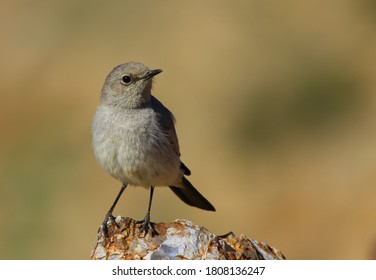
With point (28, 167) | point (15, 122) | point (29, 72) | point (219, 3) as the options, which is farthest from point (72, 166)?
point (219, 3)

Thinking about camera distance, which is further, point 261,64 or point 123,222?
point 261,64

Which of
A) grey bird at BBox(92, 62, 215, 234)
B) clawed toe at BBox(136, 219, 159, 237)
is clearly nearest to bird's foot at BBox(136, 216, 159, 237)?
clawed toe at BBox(136, 219, 159, 237)

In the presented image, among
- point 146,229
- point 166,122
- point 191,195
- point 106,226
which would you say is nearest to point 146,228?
point 146,229

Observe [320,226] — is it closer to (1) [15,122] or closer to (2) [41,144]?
(2) [41,144]

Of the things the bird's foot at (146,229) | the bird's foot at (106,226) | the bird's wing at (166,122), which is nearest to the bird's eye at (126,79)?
the bird's wing at (166,122)

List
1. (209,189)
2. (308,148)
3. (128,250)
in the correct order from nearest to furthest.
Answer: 1. (128,250)
2. (209,189)
3. (308,148)

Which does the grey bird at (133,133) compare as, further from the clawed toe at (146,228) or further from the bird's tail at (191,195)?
the clawed toe at (146,228)

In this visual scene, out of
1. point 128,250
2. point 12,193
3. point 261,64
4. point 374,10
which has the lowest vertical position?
point 12,193
